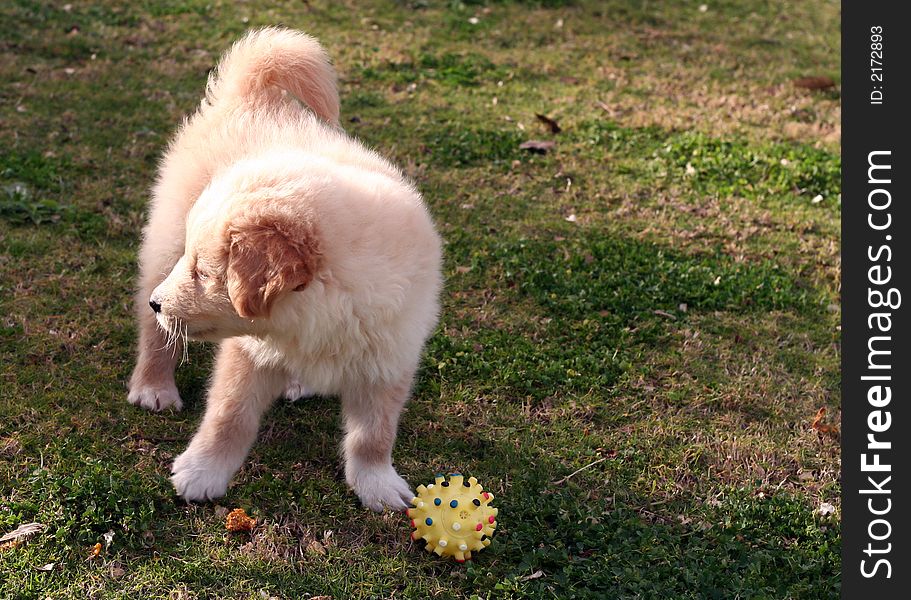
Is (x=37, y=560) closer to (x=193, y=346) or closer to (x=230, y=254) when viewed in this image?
(x=230, y=254)

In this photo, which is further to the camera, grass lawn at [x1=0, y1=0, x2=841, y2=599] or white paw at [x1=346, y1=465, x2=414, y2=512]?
white paw at [x1=346, y1=465, x2=414, y2=512]

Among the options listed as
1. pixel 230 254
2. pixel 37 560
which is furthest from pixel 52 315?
pixel 230 254

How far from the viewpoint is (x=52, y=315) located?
3975 mm

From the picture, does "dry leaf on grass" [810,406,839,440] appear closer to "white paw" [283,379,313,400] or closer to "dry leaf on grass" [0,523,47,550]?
"white paw" [283,379,313,400]

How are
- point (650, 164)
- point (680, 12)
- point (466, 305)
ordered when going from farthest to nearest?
point (680, 12)
point (650, 164)
point (466, 305)

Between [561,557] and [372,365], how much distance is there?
91 centimetres

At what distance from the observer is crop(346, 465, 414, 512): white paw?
124 inches

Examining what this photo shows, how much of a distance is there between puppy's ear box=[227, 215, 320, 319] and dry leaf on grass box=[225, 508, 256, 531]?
0.78 metres

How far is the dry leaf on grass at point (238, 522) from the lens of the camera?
2.95m

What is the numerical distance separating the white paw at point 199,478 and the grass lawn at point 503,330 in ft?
0.15

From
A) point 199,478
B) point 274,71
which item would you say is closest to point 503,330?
point 274,71

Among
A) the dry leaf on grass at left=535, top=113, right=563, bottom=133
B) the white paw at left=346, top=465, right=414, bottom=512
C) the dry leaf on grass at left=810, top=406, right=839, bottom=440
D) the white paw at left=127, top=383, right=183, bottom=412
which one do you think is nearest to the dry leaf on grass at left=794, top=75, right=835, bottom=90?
the dry leaf on grass at left=535, top=113, right=563, bottom=133

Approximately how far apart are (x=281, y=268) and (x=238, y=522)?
38.7 inches
